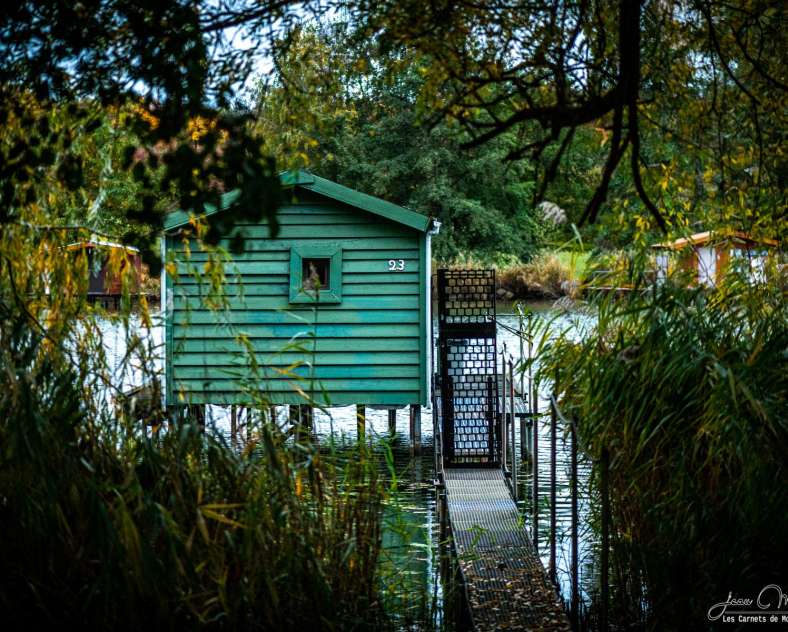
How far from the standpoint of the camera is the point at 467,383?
11.8 meters

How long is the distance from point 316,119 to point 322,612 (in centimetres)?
361

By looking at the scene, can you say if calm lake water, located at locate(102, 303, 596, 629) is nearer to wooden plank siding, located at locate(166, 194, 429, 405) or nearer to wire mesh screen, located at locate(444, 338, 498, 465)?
wire mesh screen, located at locate(444, 338, 498, 465)

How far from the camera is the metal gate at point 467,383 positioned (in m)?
10.7

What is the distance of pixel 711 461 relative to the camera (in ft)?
16.9

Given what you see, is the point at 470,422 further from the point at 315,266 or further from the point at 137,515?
the point at 137,515

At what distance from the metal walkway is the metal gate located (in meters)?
1.11

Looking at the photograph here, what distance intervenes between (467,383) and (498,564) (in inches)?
198

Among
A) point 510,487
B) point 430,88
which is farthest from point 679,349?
point 510,487

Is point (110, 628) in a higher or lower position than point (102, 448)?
lower

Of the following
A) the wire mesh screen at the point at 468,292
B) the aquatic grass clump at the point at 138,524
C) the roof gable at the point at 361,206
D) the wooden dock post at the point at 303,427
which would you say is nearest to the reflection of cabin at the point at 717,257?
the wooden dock post at the point at 303,427

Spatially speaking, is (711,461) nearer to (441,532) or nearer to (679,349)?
(679,349)

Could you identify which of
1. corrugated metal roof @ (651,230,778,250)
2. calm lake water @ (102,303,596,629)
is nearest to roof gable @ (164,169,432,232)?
calm lake water @ (102,303,596,629)

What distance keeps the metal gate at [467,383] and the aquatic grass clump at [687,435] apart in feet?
14.9

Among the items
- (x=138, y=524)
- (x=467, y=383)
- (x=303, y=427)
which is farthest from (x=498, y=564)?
(x=467, y=383)
